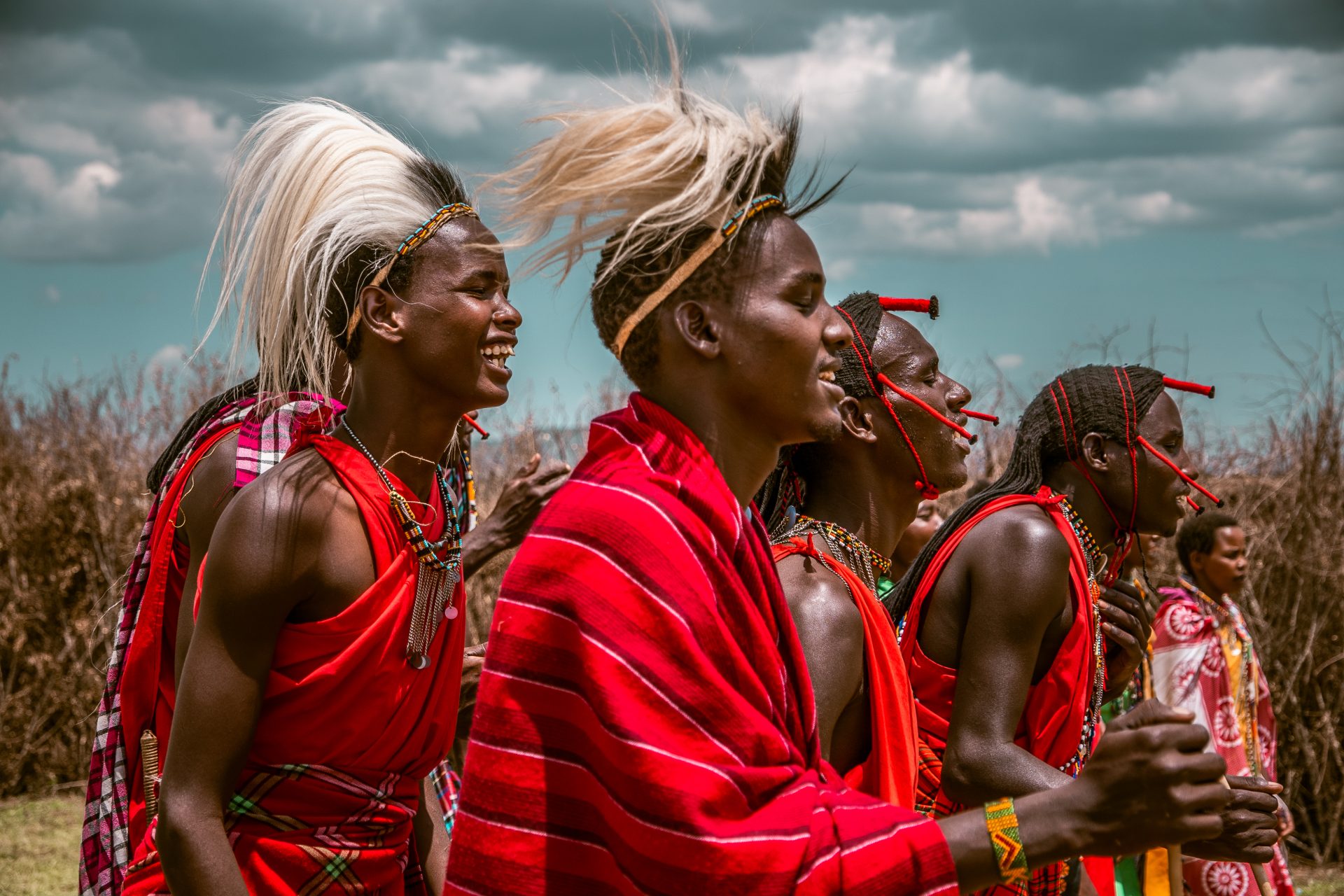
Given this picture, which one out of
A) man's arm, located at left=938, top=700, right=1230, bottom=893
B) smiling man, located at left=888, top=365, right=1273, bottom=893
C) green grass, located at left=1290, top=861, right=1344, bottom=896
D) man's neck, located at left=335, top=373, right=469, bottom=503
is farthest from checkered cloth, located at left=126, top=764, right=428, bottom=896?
green grass, located at left=1290, top=861, right=1344, bottom=896

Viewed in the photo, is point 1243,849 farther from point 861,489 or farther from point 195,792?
point 195,792

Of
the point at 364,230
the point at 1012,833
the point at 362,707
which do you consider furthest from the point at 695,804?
the point at 364,230

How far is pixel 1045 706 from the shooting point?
368 centimetres

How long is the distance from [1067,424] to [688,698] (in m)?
2.78

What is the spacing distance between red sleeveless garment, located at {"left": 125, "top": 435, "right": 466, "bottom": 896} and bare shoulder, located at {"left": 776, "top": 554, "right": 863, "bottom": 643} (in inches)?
30.8

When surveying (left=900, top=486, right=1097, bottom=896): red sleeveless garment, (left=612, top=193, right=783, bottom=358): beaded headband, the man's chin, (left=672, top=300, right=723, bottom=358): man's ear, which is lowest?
(left=900, top=486, right=1097, bottom=896): red sleeveless garment

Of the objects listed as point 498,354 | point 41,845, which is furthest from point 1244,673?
point 41,845

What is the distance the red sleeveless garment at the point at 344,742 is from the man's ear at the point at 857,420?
4.22 ft

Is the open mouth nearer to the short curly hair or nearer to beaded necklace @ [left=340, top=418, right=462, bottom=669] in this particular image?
beaded necklace @ [left=340, top=418, right=462, bottom=669]

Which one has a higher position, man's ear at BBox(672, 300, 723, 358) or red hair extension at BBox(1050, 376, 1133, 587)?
man's ear at BBox(672, 300, 723, 358)

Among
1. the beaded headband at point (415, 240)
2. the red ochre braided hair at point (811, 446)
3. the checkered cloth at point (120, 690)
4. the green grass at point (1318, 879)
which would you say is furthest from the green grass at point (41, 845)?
the green grass at point (1318, 879)

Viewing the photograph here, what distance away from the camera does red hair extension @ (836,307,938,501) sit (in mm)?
3572

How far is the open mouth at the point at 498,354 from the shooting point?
2939 millimetres

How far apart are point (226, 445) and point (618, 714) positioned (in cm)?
181
